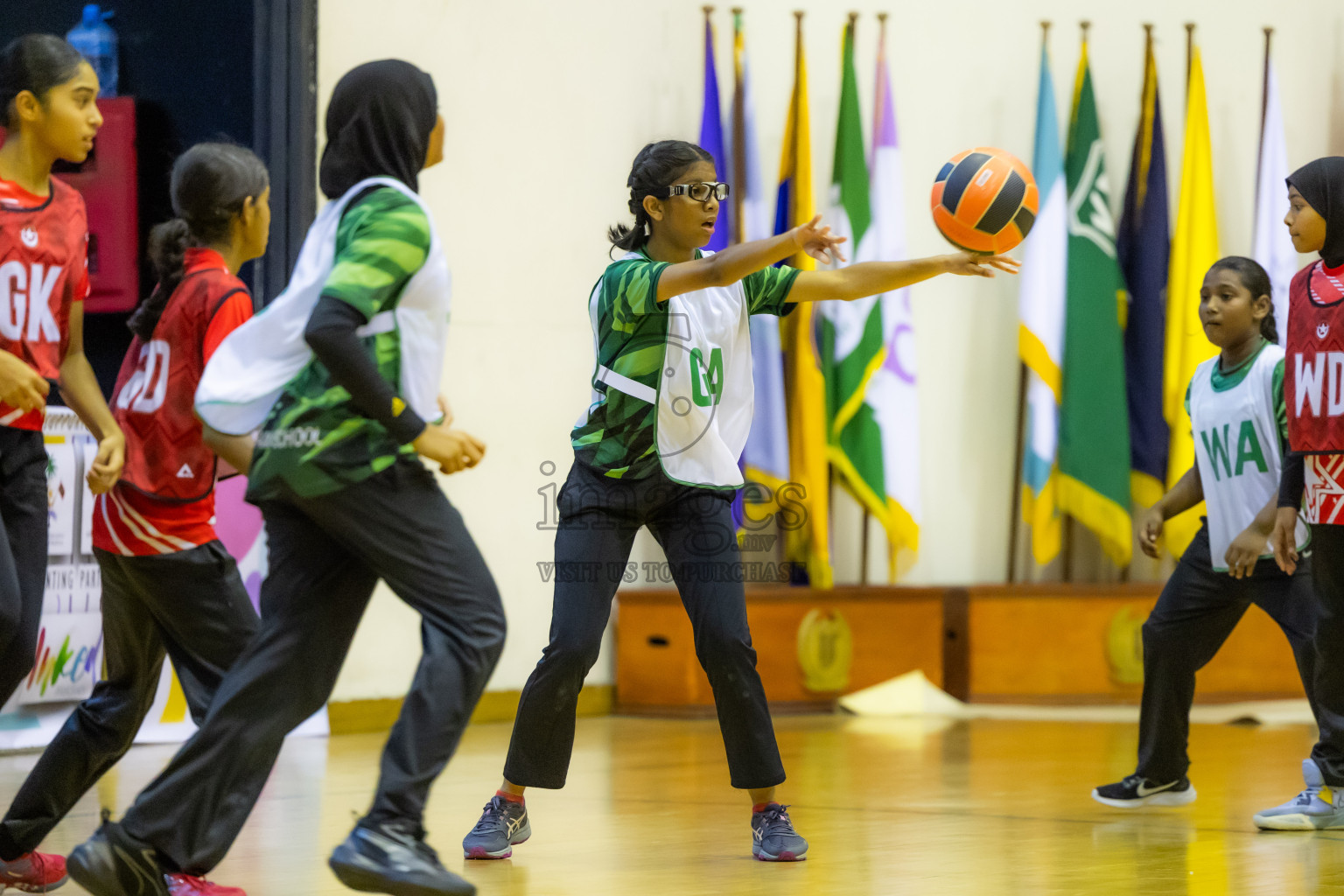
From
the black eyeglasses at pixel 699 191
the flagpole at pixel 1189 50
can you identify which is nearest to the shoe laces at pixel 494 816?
the black eyeglasses at pixel 699 191

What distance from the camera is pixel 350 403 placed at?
8.25ft

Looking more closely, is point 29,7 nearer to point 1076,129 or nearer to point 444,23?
point 444,23

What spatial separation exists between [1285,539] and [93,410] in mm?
2828

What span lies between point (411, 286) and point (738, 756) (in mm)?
1485

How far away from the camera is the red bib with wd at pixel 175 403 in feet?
9.84

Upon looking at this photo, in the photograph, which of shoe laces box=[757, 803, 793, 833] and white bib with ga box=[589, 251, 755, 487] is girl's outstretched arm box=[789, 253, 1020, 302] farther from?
shoe laces box=[757, 803, 793, 833]

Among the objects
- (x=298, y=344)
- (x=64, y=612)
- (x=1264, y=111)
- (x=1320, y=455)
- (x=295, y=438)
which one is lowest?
(x=64, y=612)

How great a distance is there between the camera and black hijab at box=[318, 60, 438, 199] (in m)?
2.59

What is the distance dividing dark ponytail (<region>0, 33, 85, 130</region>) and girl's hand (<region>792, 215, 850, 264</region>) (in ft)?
5.04

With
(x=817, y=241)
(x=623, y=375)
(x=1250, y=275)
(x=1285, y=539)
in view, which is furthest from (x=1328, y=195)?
(x=623, y=375)

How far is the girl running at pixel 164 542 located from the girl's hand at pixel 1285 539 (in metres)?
2.51

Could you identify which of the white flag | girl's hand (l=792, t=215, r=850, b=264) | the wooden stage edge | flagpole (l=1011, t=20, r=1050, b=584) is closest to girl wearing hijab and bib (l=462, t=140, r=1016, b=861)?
girl's hand (l=792, t=215, r=850, b=264)

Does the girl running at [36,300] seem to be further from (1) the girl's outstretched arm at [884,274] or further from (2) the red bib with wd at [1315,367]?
(2) the red bib with wd at [1315,367]

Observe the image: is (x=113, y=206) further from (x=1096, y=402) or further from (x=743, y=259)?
(x=1096, y=402)
